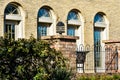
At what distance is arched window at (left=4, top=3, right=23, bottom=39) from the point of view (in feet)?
61.5

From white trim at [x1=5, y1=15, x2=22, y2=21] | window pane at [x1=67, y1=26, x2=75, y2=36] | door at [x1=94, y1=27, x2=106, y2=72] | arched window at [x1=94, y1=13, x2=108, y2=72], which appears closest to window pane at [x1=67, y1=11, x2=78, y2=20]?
window pane at [x1=67, y1=26, x2=75, y2=36]

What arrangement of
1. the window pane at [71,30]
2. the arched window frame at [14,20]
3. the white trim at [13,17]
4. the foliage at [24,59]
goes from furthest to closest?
1. the window pane at [71,30]
2. the arched window frame at [14,20]
3. the white trim at [13,17]
4. the foliage at [24,59]

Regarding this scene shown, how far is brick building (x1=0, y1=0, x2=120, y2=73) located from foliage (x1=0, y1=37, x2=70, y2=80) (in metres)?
3.69

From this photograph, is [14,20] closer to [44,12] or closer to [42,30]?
[42,30]

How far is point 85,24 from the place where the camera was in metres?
22.3

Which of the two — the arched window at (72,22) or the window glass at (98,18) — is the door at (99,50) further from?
the arched window at (72,22)

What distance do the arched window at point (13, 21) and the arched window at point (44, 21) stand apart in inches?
47.0

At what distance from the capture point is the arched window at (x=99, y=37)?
2295 centimetres

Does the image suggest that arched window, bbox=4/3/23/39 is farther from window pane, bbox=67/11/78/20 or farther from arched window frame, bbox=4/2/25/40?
window pane, bbox=67/11/78/20

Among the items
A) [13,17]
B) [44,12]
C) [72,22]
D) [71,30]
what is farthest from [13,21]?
[71,30]

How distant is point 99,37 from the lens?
23531 millimetres

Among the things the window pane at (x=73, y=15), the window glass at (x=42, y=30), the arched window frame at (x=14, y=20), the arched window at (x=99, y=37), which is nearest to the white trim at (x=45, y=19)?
the window glass at (x=42, y=30)

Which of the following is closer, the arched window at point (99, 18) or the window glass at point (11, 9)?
the window glass at point (11, 9)

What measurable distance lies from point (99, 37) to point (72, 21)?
2.47 m
